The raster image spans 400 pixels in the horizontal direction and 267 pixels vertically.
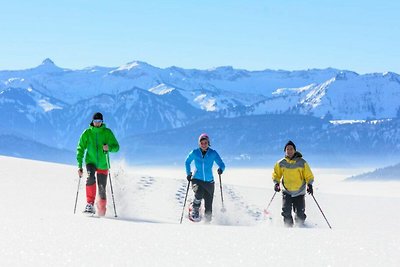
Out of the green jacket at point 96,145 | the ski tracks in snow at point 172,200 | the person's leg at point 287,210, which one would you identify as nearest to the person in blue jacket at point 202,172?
the ski tracks in snow at point 172,200

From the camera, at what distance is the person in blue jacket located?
13141mm

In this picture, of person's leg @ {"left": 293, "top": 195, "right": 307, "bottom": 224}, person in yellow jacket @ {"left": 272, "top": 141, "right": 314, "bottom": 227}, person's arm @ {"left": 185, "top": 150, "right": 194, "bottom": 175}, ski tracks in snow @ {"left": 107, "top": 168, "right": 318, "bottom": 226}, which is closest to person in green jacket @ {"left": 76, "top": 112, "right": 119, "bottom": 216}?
ski tracks in snow @ {"left": 107, "top": 168, "right": 318, "bottom": 226}

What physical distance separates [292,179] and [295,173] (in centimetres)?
12

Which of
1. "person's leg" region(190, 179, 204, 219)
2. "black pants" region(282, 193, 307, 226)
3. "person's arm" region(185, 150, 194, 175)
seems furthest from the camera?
"person's leg" region(190, 179, 204, 219)

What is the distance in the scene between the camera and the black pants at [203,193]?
1324cm

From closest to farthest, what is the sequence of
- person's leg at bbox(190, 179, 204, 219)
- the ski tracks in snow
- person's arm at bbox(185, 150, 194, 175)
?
person's arm at bbox(185, 150, 194, 175), person's leg at bbox(190, 179, 204, 219), the ski tracks in snow

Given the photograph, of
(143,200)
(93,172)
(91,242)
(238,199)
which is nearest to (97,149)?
(93,172)

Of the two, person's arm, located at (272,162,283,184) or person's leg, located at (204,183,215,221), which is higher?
person's arm, located at (272,162,283,184)

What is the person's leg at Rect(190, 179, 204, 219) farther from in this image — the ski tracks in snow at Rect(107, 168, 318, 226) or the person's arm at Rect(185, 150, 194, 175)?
the ski tracks in snow at Rect(107, 168, 318, 226)

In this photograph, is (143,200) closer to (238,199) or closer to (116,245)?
(238,199)

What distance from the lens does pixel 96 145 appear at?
41.9 ft

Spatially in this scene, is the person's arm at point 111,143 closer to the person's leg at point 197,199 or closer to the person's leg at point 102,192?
the person's leg at point 102,192

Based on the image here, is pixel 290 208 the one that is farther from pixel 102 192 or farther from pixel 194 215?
pixel 102 192

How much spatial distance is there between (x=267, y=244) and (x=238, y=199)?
644 inches
